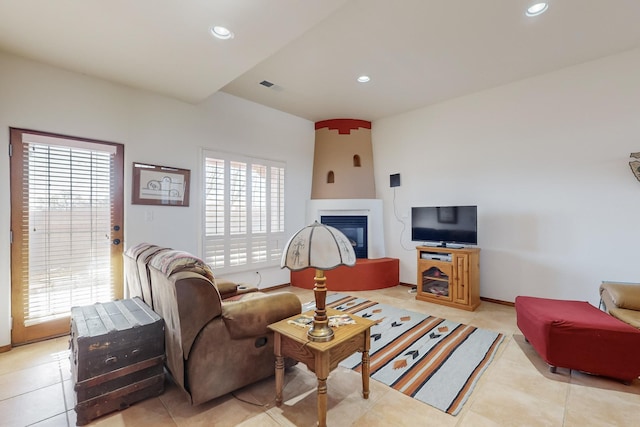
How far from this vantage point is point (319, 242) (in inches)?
60.0

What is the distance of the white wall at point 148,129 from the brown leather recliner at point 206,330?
5.44 ft

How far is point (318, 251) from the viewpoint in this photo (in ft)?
4.91

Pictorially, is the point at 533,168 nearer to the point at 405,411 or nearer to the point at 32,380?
the point at 405,411

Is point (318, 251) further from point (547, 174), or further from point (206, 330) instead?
point (547, 174)

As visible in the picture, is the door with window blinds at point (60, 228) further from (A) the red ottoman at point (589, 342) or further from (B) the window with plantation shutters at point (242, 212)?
(A) the red ottoman at point (589, 342)

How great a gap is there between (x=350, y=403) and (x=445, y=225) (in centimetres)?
284

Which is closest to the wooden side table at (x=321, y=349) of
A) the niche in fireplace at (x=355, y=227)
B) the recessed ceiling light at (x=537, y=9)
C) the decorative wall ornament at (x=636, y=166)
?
the recessed ceiling light at (x=537, y=9)

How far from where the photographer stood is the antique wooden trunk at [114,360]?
5.30ft

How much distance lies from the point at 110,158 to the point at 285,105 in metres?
2.43

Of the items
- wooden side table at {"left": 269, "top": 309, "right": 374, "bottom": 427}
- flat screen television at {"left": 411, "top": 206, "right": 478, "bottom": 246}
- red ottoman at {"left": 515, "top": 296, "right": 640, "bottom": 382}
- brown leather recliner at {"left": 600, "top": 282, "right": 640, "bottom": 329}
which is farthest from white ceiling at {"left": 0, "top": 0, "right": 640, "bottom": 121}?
red ottoman at {"left": 515, "top": 296, "right": 640, "bottom": 382}

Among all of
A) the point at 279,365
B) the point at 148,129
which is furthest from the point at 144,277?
the point at 148,129

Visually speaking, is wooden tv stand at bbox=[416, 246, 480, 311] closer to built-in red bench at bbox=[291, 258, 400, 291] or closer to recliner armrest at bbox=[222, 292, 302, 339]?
built-in red bench at bbox=[291, 258, 400, 291]

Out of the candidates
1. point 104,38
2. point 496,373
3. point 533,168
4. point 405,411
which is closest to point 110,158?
point 104,38

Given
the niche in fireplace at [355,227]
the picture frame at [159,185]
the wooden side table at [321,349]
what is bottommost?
the wooden side table at [321,349]
